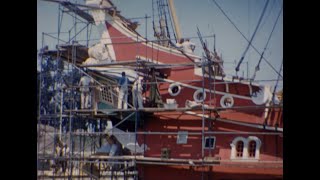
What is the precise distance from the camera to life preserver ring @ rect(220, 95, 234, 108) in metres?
8.81

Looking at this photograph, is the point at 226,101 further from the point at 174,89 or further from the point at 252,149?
the point at 174,89

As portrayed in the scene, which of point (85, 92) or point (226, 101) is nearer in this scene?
point (226, 101)

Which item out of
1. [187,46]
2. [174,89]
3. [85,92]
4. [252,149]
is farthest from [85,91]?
[252,149]

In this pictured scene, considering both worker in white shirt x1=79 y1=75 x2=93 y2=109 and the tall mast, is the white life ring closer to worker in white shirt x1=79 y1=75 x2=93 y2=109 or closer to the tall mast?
the tall mast

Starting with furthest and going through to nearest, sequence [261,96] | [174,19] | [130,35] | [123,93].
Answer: [174,19], [130,35], [123,93], [261,96]

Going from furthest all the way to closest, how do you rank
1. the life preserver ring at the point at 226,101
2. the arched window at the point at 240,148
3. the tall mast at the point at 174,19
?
the tall mast at the point at 174,19, the life preserver ring at the point at 226,101, the arched window at the point at 240,148

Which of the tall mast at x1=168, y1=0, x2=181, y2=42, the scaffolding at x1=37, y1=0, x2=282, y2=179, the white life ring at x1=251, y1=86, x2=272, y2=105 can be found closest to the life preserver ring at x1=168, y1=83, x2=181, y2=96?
the scaffolding at x1=37, y1=0, x2=282, y2=179

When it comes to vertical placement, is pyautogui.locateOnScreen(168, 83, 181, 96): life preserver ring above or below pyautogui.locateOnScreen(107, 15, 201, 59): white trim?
below

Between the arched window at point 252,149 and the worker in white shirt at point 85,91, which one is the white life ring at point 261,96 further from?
the worker in white shirt at point 85,91

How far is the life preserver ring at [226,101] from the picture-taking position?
8.81 m

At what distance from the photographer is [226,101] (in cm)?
888

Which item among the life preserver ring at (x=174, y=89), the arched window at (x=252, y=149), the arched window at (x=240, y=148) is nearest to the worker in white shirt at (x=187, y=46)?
the life preserver ring at (x=174, y=89)
